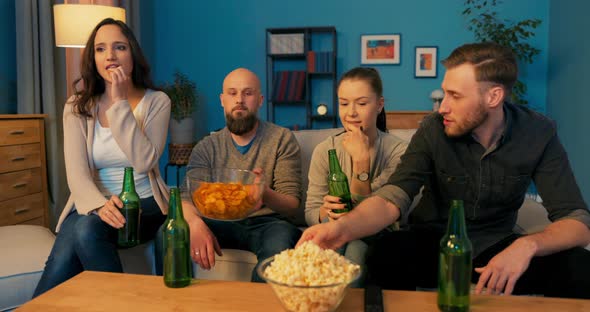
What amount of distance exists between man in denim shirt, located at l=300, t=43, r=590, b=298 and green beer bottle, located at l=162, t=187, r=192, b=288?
50 centimetres

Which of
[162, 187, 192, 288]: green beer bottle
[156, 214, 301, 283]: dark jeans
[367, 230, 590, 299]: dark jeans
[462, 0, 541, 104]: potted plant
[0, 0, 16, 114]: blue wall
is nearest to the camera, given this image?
[162, 187, 192, 288]: green beer bottle

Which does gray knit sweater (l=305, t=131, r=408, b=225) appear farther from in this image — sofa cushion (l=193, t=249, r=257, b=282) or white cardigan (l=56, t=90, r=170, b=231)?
white cardigan (l=56, t=90, r=170, b=231)

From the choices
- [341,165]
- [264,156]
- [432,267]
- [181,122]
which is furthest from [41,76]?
[432,267]

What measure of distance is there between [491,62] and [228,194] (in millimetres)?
945

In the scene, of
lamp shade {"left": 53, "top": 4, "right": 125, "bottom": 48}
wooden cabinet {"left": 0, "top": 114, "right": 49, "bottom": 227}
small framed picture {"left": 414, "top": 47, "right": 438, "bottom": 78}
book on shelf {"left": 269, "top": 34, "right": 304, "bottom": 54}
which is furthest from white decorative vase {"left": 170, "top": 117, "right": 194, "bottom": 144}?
small framed picture {"left": 414, "top": 47, "right": 438, "bottom": 78}

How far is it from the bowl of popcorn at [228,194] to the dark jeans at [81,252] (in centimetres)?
39

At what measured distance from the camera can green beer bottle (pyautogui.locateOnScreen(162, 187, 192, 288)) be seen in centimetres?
127

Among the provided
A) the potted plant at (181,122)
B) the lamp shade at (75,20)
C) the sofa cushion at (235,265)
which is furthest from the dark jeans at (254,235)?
the potted plant at (181,122)

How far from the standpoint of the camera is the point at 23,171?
3273 mm

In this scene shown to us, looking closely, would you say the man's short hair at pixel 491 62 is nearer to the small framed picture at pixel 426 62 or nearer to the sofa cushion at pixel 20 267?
the sofa cushion at pixel 20 267

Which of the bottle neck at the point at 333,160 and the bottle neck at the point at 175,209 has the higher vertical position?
the bottle neck at the point at 333,160

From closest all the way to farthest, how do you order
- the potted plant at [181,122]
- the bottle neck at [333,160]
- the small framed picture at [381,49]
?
the bottle neck at [333,160], the potted plant at [181,122], the small framed picture at [381,49]

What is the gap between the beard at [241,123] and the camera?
7.13 ft

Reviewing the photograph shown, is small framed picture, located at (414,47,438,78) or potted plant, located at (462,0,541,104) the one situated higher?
potted plant, located at (462,0,541,104)
